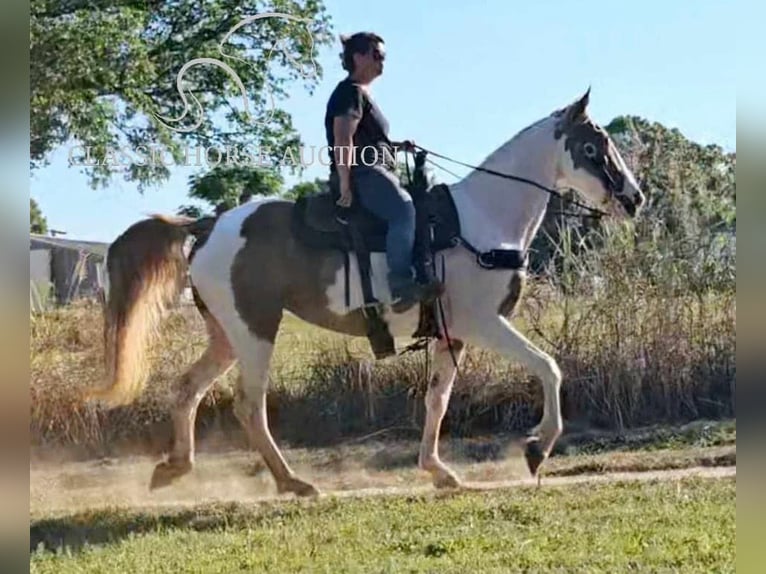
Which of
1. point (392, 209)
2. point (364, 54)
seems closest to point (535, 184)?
point (392, 209)

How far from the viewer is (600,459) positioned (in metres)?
5.52

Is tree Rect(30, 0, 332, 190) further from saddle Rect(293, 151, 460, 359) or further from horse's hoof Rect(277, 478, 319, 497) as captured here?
horse's hoof Rect(277, 478, 319, 497)

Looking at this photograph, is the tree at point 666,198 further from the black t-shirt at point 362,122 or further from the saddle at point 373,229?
the black t-shirt at point 362,122

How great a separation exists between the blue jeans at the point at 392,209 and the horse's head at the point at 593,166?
82cm

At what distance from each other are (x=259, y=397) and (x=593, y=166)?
198 cm

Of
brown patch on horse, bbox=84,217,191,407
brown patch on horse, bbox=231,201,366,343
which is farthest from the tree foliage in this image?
brown patch on horse, bbox=84,217,191,407

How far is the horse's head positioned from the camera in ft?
16.5

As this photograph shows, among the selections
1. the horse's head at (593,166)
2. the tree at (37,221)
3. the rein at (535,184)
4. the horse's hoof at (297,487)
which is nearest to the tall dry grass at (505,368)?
the horse's hoof at (297,487)

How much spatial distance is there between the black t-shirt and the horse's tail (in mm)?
Answer: 865

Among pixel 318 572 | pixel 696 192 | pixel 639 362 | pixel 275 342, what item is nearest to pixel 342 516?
pixel 318 572

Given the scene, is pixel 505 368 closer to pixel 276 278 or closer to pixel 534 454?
pixel 534 454

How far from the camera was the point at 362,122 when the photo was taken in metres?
4.73

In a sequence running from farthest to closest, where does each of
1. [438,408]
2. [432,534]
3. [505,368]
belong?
1. [505,368]
2. [438,408]
3. [432,534]

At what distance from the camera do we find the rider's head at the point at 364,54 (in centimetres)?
467
